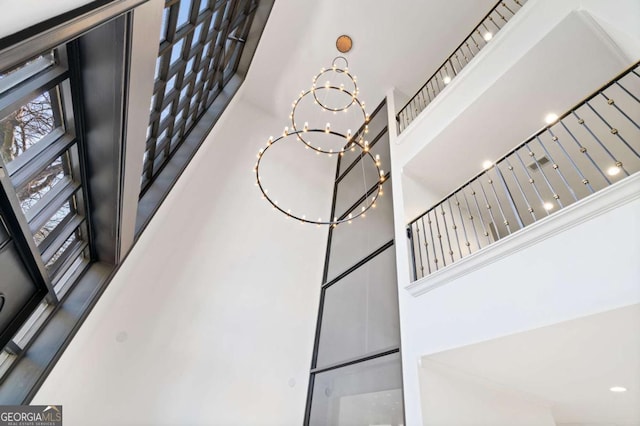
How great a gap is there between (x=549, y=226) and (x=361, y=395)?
9.02ft

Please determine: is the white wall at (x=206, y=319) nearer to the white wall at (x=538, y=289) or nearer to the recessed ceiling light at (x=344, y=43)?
the white wall at (x=538, y=289)

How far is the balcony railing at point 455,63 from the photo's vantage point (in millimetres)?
5176

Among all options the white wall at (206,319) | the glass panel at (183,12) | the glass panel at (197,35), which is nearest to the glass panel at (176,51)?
the glass panel at (183,12)

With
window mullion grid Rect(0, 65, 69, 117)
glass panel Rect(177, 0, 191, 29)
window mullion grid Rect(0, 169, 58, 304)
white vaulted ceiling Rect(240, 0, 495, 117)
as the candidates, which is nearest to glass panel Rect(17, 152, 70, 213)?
window mullion grid Rect(0, 169, 58, 304)

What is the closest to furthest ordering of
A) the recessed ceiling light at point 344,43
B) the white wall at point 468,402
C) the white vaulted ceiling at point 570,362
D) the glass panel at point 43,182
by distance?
the glass panel at point 43,182 < the white vaulted ceiling at point 570,362 < the white wall at point 468,402 < the recessed ceiling light at point 344,43

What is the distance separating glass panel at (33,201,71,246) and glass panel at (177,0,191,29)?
6.83 feet

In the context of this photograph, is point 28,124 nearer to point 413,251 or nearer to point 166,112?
point 166,112

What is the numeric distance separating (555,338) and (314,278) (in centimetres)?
387

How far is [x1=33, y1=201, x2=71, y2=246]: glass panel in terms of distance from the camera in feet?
6.62

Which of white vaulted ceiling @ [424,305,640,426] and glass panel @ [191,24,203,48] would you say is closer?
white vaulted ceiling @ [424,305,640,426]

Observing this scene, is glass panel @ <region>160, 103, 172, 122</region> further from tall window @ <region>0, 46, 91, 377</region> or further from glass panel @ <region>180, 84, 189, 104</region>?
tall window @ <region>0, 46, 91, 377</region>

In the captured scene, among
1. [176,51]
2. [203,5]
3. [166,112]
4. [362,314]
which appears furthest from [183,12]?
[362,314]

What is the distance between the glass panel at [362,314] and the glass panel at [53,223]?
3330 mm

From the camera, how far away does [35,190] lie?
179 centimetres
